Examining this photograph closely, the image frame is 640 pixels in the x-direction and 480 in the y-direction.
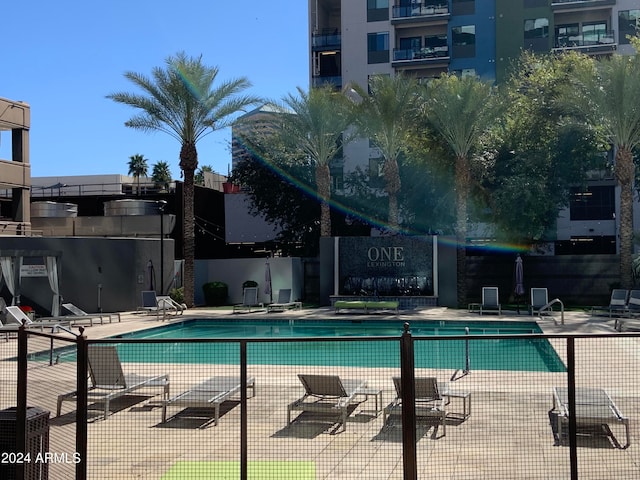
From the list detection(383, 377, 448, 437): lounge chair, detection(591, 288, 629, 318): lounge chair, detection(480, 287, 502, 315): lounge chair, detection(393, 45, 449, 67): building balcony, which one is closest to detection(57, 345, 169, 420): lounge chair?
detection(383, 377, 448, 437): lounge chair

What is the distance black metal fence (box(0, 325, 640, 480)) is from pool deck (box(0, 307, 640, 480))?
0.03 metres

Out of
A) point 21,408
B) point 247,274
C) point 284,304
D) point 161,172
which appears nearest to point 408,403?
point 21,408

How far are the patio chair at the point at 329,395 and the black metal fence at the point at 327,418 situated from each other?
2cm

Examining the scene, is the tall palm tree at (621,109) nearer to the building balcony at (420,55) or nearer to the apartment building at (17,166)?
the building balcony at (420,55)

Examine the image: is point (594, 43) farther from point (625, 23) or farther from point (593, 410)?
point (593, 410)

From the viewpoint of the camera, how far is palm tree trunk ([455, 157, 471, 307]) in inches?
1071

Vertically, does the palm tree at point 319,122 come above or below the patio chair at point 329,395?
above

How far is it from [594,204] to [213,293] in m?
24.0

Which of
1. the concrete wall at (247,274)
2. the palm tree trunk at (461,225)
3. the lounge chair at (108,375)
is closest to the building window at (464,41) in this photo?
the palm tree trunk at (461,225)

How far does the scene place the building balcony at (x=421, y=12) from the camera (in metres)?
45.0

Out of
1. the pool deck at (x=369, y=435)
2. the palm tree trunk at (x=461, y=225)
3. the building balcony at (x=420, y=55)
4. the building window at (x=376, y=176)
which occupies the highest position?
→ the building balcony at (x=420, y=55)

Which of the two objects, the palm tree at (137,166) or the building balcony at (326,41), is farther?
the palm tree at (137,166)

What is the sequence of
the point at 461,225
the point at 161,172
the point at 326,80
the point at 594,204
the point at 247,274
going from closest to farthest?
the point at 461,225
the point at 247,274
the point at 594,204
the point at 326,80
the point at 161,172

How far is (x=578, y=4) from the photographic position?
42531mm
